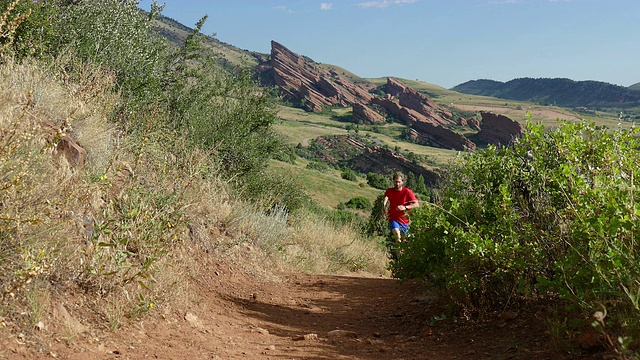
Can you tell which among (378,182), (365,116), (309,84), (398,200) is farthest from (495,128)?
(398,200)

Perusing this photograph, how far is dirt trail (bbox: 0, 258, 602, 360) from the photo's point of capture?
155 inches

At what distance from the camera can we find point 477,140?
123938 mm

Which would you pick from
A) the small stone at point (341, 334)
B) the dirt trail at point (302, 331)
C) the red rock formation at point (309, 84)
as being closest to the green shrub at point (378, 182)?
the dirt trail at point (302, 331)

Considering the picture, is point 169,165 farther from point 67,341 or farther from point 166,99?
point 166,99

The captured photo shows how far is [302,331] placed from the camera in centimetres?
547

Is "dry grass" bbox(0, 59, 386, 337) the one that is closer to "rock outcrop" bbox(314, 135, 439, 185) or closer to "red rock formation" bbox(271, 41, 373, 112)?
"rock outcrop" bbox(314, 135, 439, 185)

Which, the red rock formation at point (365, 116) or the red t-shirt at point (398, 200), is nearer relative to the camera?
the red t-shirt at point (398, 200)

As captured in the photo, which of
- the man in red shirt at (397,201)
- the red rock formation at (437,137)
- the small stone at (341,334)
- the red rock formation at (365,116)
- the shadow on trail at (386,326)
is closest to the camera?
the shadow on trail at (386,326)

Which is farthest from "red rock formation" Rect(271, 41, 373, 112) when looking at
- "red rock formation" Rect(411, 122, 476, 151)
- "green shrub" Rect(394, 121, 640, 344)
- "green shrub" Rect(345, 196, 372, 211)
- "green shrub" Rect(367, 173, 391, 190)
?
"green shrub" Rect(394, 121, 640, 344)

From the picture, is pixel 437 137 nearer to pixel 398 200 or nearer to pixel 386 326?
pixel 398 200

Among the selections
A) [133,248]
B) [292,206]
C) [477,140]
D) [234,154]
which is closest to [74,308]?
[133,248]

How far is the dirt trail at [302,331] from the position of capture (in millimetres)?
3947

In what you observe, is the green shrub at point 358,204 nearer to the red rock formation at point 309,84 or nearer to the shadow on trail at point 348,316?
the shadow on trail at point 348,316

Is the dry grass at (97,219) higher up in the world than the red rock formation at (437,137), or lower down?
higher up
